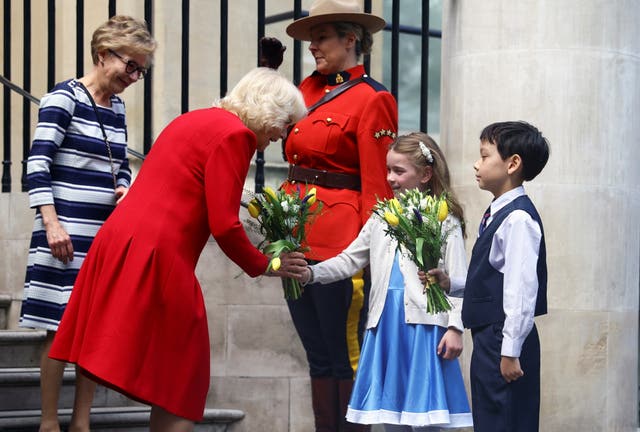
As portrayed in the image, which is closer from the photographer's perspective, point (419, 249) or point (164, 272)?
point (164, 272)

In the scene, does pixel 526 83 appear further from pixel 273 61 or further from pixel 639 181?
pixel 273 61

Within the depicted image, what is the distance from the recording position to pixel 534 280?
4879 mm

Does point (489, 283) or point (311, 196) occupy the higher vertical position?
point (311, 196)

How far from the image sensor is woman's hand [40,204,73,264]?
547cm

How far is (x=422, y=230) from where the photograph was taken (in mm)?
5238

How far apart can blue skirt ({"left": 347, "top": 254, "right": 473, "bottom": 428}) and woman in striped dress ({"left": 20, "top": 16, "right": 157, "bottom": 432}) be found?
112 centimetres

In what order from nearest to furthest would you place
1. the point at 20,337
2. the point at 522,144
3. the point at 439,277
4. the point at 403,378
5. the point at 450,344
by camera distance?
the point at 522,144 < the point at 439,277 < the point at 450,344 < the point at 403,378 < the point at 20,337

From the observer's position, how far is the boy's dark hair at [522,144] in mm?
5109

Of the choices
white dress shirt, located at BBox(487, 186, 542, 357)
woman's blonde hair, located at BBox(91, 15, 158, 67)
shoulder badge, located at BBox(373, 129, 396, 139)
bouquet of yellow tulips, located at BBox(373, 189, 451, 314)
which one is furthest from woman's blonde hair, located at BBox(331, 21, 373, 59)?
white dress shirt, located at BBox(487, 186, 542, 357)

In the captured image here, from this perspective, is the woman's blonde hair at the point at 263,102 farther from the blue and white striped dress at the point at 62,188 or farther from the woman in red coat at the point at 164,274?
the blue and white striped dress at the point at 62,188

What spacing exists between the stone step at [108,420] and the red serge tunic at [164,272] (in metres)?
1.13

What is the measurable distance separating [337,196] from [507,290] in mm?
1264

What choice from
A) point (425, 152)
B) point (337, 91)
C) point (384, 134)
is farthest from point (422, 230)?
point (337, 91)

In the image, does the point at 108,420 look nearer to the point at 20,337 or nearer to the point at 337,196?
the point at 20,337
